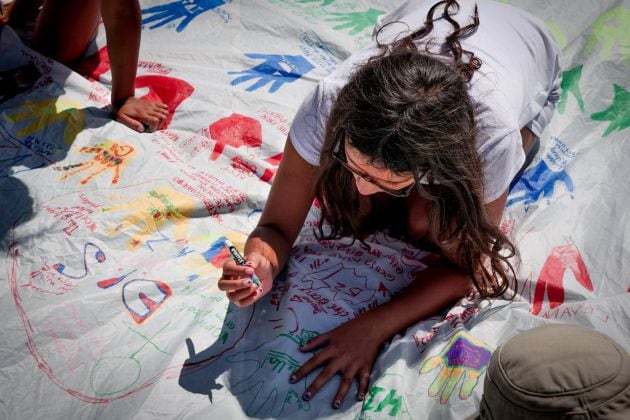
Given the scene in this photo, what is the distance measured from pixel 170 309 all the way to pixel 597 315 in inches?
35.4

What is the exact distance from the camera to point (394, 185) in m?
1.03

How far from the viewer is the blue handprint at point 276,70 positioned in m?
1.82

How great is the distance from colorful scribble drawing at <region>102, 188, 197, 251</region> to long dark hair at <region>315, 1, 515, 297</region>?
411 millimetres

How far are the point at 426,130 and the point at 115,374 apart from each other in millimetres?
751

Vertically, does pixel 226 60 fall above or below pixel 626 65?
below

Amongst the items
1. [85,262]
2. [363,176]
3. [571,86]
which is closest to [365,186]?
[363,176]

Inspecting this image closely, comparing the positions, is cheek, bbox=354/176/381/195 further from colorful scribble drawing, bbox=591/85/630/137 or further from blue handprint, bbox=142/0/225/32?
blue handprint, bbox=142/0/225/32

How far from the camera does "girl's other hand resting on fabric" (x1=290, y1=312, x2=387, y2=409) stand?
3.63 ft

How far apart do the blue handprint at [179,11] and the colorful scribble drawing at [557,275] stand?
141cm

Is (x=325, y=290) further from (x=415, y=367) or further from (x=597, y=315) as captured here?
(x=597, y=315)

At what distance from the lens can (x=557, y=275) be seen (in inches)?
51.3

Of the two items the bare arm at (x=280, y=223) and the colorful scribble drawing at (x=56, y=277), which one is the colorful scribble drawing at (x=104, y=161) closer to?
the colorful scribble drawing at (x=56, y=277)

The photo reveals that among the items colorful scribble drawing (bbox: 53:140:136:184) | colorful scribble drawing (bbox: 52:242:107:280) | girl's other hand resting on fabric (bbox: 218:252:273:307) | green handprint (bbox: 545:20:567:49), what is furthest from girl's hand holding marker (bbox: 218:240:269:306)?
green handprint (bbox: 545:20:567:49)

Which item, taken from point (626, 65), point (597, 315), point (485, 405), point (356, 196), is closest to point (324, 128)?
point (356, 196)
